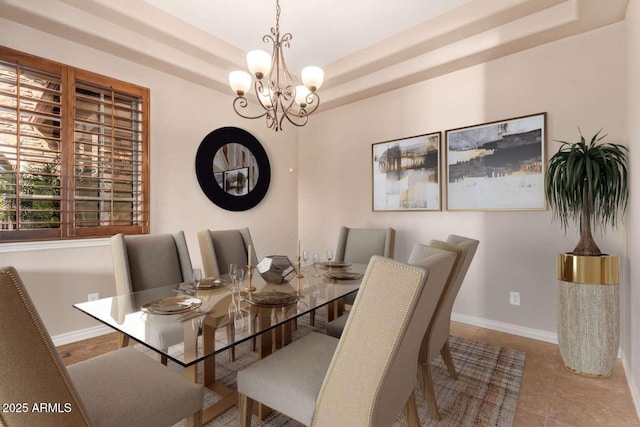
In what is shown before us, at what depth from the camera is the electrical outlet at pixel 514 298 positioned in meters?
2.82

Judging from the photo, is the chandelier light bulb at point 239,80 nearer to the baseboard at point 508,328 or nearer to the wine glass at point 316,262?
the wine glass at point 316,262

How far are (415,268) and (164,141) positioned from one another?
308cm

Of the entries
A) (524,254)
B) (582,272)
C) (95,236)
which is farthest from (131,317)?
(524,254)

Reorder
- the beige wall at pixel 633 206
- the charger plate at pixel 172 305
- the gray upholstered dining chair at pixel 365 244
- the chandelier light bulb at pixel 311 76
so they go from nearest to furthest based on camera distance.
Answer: the charger plate at pixel 172 305 < the beige wall at pixel 633 206 < the chandelier light bulb at pixel 311 76 < the gray upholstered dining chair at pixel 365 244

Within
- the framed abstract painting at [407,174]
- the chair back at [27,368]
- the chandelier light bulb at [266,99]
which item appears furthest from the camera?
the framed abstract painting at [407,174]

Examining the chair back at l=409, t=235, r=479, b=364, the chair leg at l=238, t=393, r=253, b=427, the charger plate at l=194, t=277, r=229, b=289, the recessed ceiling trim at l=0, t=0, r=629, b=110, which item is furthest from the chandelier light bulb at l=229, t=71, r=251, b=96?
the chair leg at l=238, t=393, r=253, b=427

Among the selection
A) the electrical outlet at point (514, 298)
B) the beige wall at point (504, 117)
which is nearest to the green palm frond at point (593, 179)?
the beige wall at point (504, 117)

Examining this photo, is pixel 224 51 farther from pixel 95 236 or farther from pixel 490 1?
pixel 490 1

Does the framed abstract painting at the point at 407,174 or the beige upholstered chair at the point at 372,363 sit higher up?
the framed abstract painting at the point at 407,174

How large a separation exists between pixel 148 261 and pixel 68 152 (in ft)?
4.15

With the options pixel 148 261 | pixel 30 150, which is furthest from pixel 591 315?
pixel 30 150

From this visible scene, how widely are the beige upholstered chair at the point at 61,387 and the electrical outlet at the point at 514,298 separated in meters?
2.78

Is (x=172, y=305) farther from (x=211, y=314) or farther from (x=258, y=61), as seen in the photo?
(x=258, y=61)

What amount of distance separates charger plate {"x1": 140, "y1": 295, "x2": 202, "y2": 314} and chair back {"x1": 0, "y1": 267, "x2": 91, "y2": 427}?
2.16ft
